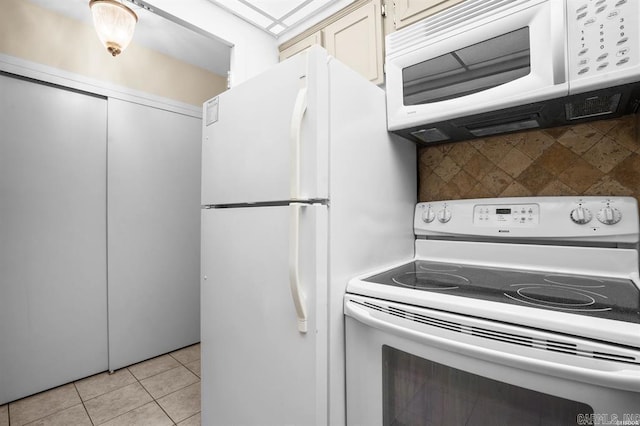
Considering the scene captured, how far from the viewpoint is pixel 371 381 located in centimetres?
99

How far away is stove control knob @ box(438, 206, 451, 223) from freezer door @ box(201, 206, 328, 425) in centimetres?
77

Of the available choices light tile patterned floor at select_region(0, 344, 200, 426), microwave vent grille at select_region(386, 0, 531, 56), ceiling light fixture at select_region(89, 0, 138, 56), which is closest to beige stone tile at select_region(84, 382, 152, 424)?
light tile patterned floor at select_region(0, 344, 200, 426)

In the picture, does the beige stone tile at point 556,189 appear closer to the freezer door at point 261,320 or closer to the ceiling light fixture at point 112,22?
the freezer door at point 261,320

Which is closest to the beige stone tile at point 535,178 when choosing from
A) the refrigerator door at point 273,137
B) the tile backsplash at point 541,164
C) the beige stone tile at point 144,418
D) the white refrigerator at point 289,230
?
the tile backsplash at point 541,164

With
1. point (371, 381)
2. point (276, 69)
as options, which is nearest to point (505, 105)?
point (276, 69)

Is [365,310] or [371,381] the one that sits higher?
[365,310]

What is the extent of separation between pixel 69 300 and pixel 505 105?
8.86 feet

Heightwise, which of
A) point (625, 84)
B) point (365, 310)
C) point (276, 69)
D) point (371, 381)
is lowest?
point (371, 381)

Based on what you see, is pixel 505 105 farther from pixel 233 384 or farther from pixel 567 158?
pixel 233 384

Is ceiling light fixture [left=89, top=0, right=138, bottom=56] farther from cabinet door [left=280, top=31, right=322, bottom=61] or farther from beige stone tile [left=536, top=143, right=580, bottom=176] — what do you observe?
beige stone tile [left=536, top=143, right=580, bottom=176]

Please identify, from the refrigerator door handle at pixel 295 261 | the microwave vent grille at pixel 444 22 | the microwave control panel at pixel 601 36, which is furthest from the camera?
the microwave vent grille at pixel 444 22

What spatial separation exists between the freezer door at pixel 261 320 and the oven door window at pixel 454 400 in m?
0.23

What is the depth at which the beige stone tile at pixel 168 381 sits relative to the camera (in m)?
1.93

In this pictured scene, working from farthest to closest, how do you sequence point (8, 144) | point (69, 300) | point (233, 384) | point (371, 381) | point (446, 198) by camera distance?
point (69, 300), point (8, 144), point (446, 198), point (233, 384), point (371, 381)
